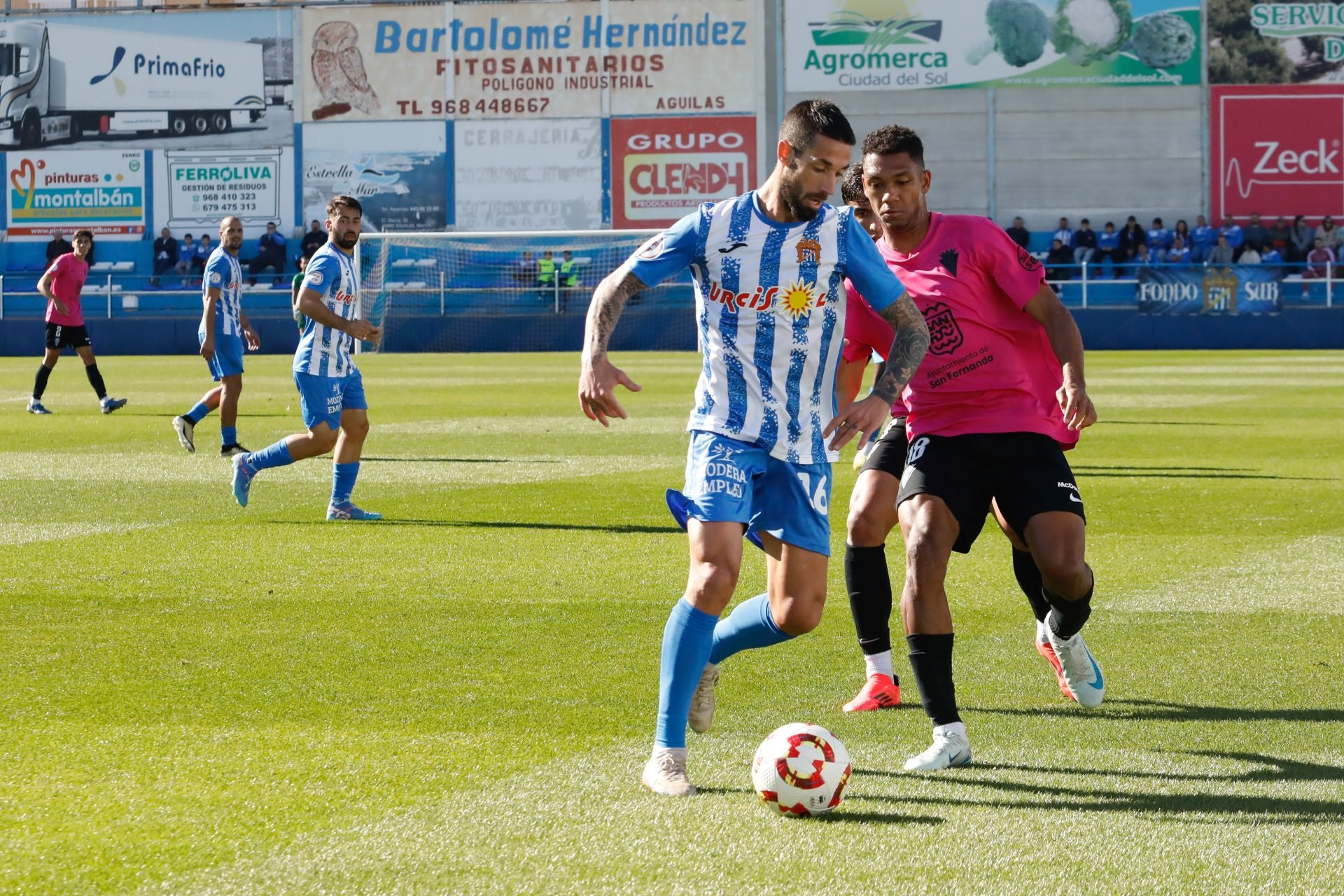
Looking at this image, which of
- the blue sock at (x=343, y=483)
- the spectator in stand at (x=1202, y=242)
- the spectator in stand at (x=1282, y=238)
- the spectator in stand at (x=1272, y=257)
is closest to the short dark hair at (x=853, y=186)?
the blue sock at (x=343, y=483)

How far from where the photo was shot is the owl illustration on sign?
4438 centimetres

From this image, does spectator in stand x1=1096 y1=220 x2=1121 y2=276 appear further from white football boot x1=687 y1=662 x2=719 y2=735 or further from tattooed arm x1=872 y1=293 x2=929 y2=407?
white football boot x1=687 y1=662 x2=719 y2=735

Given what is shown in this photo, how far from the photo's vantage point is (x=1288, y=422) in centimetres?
1806

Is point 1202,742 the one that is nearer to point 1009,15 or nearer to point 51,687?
point 51,687

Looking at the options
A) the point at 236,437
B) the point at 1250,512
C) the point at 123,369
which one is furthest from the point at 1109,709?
the point at 123,369

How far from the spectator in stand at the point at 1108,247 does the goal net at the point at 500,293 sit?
947 cm

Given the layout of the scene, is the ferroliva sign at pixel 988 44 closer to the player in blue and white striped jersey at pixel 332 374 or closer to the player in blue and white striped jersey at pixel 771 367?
the player in blue and white striped jersey at pixel 332 374

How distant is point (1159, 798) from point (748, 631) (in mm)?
1290

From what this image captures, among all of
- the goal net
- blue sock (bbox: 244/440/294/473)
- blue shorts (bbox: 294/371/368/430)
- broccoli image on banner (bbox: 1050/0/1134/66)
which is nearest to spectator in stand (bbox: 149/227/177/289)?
the goal net

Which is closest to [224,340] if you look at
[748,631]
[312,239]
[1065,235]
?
[748,631]

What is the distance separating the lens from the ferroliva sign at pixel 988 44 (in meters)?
42.5

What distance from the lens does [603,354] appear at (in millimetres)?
4594

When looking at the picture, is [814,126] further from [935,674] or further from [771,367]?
[935,674]

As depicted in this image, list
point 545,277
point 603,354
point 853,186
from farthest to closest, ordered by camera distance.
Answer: point 545,277 → point 853,186 → point 603,354
